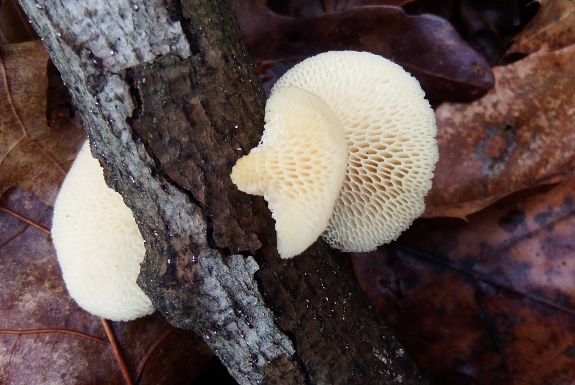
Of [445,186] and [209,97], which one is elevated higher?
[209,97]

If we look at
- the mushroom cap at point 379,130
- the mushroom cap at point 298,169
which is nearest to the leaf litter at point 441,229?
the mushroom cap at point 379,130

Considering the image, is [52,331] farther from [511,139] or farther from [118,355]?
[511,139]

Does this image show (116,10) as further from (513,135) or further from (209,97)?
(513,135)

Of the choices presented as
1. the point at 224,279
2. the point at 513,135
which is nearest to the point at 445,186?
the point at 513,135

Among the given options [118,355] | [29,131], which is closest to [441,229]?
[118,355]

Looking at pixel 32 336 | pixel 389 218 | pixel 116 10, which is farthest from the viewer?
pixel 32 336

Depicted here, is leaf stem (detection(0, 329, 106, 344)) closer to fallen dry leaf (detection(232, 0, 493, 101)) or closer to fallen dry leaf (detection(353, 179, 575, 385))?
fallen dry leaf (detection(353, 179, 575, 385))
